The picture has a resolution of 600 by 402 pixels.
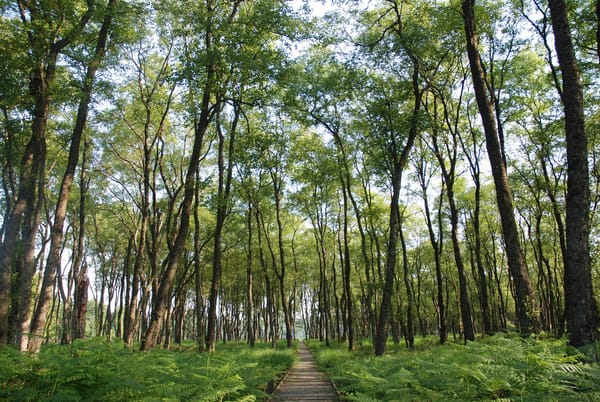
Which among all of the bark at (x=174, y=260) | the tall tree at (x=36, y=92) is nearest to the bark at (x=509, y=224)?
the bark at (x=174, y=260)

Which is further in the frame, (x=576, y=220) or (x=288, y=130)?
(x=288, y=130)

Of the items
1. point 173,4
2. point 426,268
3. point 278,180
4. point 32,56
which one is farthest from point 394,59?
point 426,268

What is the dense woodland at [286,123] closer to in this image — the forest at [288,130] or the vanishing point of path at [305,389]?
the forest at [288,130]

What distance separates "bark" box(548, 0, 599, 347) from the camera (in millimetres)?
5746

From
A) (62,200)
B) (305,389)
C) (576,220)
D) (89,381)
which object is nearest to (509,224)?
(576,220)

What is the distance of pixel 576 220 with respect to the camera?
5.96 meters

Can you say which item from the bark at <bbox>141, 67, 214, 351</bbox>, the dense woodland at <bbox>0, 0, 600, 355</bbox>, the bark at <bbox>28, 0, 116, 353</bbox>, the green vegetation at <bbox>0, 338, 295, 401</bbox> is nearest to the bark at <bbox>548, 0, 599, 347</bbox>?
the dense woodland at <bbox>0, 0, 600, 355</bbox>

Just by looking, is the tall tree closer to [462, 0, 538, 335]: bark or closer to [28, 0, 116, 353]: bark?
[28, 0, 116, 353]: bark

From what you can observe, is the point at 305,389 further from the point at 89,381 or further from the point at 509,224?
the point at 89,381

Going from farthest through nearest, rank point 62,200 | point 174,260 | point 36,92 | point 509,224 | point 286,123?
point 286,123, point 174,260, point 62,200, point 36,92, point 509,224

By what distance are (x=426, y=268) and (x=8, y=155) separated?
162 ft

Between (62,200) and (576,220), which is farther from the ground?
(62,200)

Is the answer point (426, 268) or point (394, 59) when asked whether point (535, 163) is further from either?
point (426, 268)

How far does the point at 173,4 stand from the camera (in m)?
15.0
